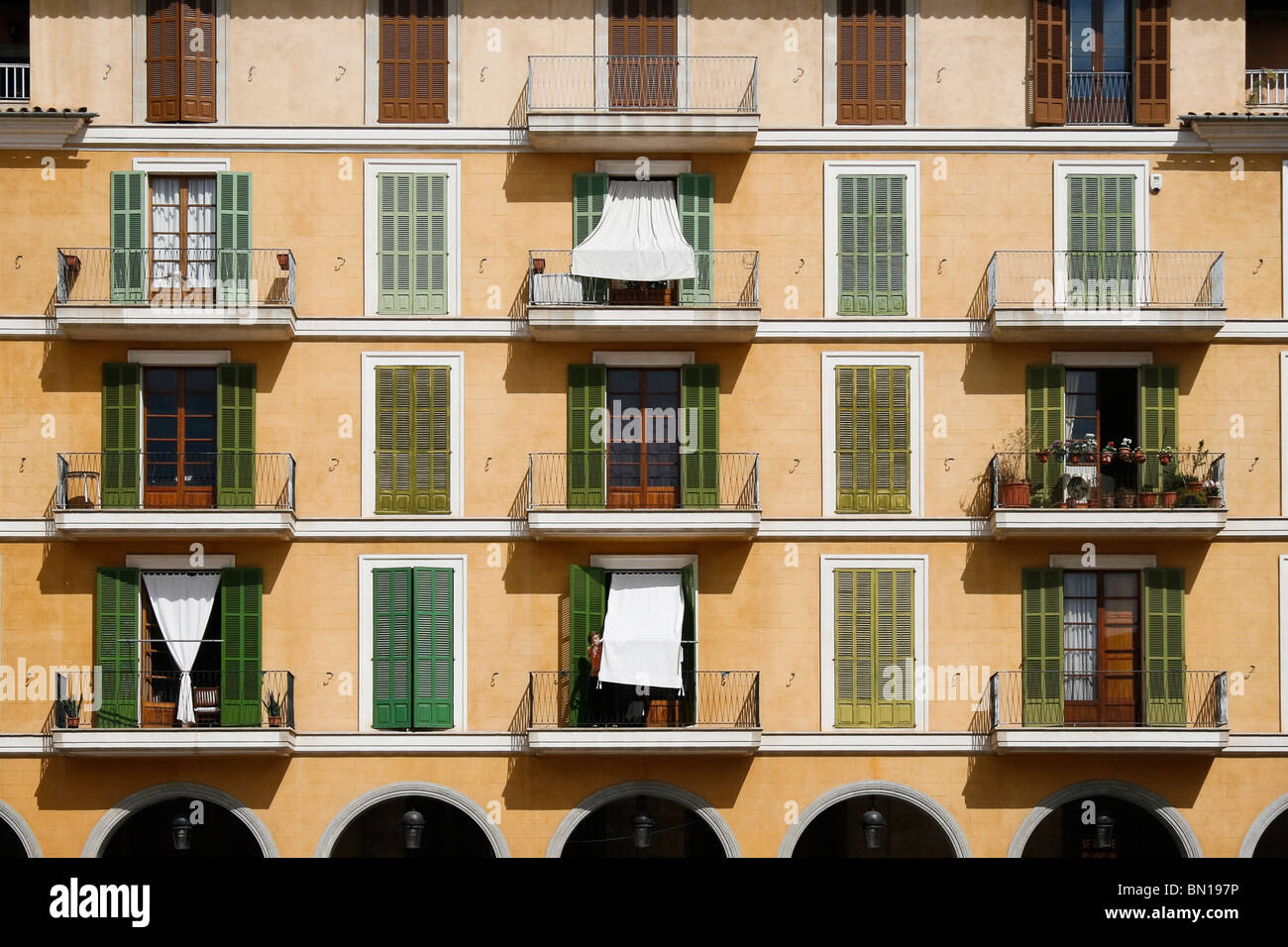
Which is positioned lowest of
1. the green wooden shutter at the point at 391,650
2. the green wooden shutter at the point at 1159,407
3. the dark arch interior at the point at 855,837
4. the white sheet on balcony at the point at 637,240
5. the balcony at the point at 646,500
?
the dark arch interior at the point at 855,837

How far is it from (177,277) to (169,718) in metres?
7.14

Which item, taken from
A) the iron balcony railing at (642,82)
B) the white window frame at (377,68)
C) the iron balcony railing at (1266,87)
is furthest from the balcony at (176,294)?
the iron balcony railing at (1266,87)

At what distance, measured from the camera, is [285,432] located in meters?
32.8

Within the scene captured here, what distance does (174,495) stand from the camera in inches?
1281

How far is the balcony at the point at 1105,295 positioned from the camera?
106ft

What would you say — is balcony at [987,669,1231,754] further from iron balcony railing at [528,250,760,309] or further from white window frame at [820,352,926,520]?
iron balcony railing at [528,250,760,309]

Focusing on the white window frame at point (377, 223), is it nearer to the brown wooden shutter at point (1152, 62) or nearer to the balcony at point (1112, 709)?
the balcony at point (1112, 709)

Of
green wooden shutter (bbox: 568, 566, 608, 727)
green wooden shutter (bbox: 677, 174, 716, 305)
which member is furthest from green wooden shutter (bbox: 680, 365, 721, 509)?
green wooden shutter (bbox: 568, 566, 608, 727)

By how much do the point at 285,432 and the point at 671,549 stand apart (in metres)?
6.58

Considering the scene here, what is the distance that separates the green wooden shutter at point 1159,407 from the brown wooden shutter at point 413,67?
40.5 ft

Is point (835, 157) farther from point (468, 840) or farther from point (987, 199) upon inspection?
point (468, 840)

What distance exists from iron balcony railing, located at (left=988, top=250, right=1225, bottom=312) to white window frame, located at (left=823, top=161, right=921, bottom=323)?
1241 millimetres

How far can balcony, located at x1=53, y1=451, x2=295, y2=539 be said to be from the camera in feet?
104

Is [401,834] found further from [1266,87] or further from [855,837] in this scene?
[1266,87]
